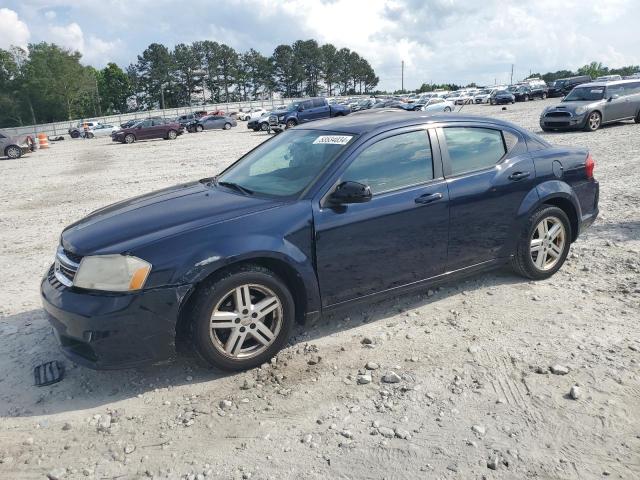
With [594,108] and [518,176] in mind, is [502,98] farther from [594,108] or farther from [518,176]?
[518,176]

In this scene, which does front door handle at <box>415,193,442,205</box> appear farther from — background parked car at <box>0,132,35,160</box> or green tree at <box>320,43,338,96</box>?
green tree at <box>320,43,338,96</box>

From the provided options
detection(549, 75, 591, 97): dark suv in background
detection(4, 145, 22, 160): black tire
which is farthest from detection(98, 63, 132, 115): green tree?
detection(4, 145, 22, 160): black tire

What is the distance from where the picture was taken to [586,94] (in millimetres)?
18000

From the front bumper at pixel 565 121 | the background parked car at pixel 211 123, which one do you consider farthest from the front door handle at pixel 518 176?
the background parked car at pixel 211 123

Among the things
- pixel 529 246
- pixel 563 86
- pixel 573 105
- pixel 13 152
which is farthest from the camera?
pixel 563 86

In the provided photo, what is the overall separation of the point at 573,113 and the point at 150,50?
10610 centimetres

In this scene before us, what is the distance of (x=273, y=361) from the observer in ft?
12.6

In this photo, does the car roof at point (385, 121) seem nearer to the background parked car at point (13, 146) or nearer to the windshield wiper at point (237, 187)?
the windshield wiper at point (237, 187)

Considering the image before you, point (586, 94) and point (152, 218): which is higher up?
point (586, 94)

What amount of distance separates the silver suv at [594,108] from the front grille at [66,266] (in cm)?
1713

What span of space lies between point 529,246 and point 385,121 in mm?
1808

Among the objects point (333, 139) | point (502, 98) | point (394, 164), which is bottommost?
point (502, 98)

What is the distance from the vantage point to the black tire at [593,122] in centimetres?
1711

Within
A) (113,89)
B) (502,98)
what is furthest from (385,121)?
(113,89)
